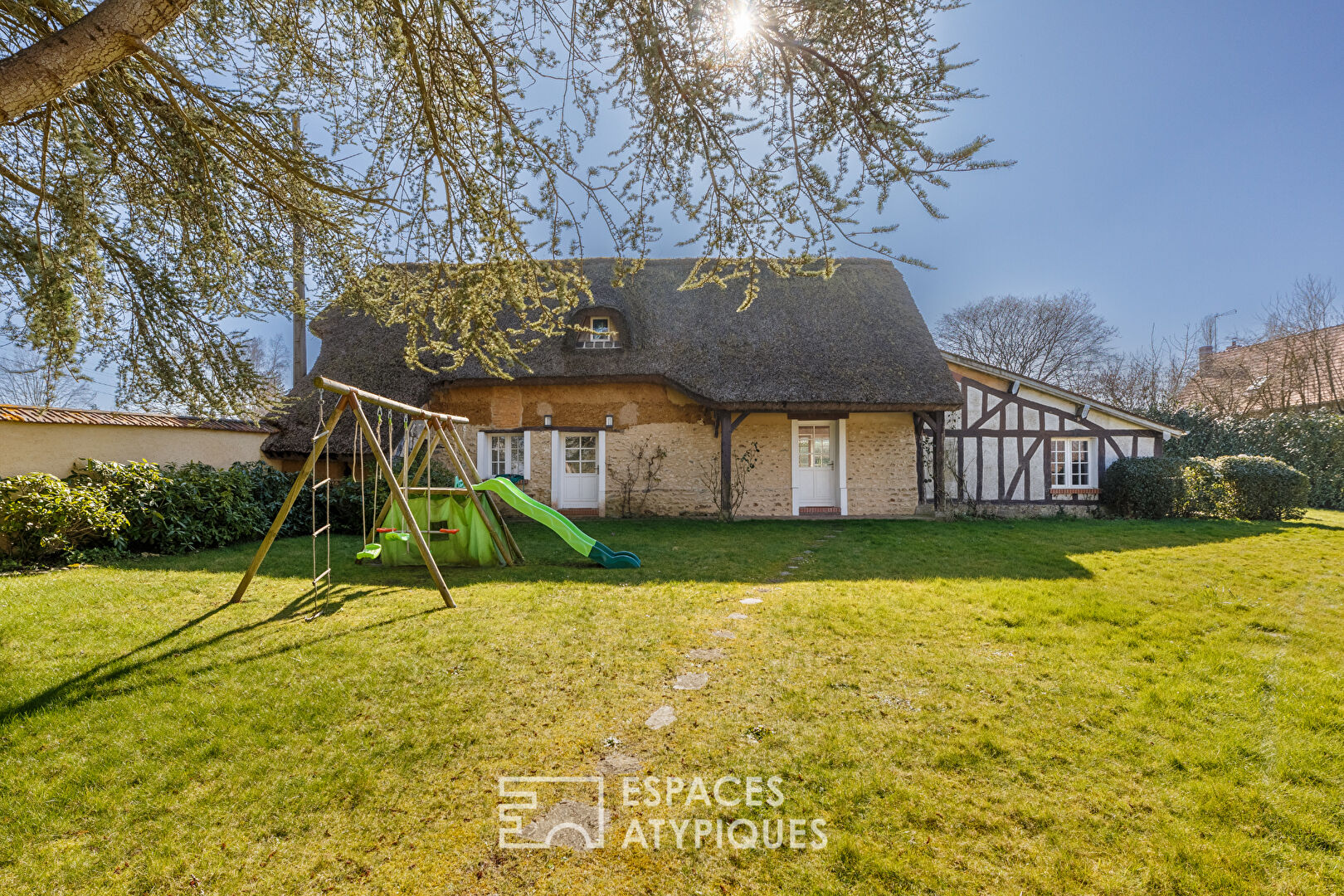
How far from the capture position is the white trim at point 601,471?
11156 mm

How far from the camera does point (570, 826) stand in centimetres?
189

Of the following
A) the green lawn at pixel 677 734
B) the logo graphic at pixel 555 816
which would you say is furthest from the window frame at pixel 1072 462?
the logo graphic at pixel 555 816

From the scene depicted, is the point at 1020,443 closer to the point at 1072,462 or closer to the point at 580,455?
the point at 1072,462

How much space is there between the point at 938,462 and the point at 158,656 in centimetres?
1101

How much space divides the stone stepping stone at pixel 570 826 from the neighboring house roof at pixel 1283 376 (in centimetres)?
2247

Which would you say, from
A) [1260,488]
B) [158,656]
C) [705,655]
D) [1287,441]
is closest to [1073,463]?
[1260,488]

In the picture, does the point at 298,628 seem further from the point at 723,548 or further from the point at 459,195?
the point at 723,548

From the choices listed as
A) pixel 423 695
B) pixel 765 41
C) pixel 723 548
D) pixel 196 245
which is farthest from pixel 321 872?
pixel 723 548

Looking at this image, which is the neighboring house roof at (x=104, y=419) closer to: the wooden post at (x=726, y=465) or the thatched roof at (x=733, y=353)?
the thatched roof at (x=733, y=353)

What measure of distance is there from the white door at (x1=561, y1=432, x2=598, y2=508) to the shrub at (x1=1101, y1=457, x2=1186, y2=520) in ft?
35.1

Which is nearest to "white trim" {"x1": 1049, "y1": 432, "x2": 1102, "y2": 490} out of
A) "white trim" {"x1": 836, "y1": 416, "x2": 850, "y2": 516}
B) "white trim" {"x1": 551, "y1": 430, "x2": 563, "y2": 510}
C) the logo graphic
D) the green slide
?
"white trim" {"x1": 836, "y1": 416, "x2": 850, "y2": 516}

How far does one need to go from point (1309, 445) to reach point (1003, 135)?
18076 millimetres

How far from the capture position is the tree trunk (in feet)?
7.39

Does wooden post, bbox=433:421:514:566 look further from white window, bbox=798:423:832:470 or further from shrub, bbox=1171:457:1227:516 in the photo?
shrub, bbox=1171:457:1227:516
